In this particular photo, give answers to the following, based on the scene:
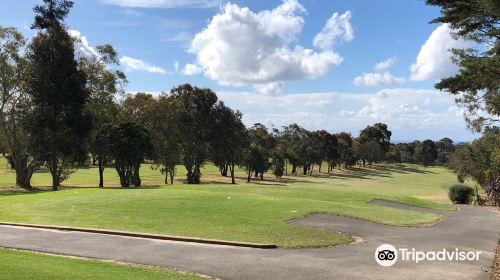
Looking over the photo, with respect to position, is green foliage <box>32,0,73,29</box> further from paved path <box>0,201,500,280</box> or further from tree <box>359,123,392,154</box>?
tree <box>359,123,392,154</box>

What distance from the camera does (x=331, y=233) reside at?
695 inches

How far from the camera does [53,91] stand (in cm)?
4347

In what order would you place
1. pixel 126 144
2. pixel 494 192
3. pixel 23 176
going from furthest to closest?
pixel 23 176 < pixel 126 144 < pixel 494 192

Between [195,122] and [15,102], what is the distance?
23.6 m

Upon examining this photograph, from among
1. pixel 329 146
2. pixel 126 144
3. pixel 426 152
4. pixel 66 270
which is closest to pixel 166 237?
pixel 66 270

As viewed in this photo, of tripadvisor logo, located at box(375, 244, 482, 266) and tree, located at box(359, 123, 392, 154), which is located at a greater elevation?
tree, located at box(359, 123, 392, 154)

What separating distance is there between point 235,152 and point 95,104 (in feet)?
91.2

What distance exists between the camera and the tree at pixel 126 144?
153 feet

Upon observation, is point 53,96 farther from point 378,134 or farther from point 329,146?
point 378,134

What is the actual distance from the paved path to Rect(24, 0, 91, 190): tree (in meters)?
28.0

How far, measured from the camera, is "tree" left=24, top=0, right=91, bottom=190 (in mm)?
43406

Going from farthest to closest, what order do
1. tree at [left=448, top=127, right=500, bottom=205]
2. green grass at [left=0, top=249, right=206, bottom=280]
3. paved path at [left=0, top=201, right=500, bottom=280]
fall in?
tree at [left=448, top=127, right=500, bottom=205] → paved path at [left=0, top=201, right=500, bottom=280] → green grass at [left=0, top=249, right=206, bottom=280]

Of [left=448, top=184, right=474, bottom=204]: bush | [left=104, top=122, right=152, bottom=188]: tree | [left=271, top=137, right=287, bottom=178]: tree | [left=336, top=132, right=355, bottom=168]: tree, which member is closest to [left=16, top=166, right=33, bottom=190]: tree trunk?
[left=104, top=122, right=152, bottom=188]: tree

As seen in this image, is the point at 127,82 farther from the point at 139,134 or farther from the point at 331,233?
the point at 331,233
